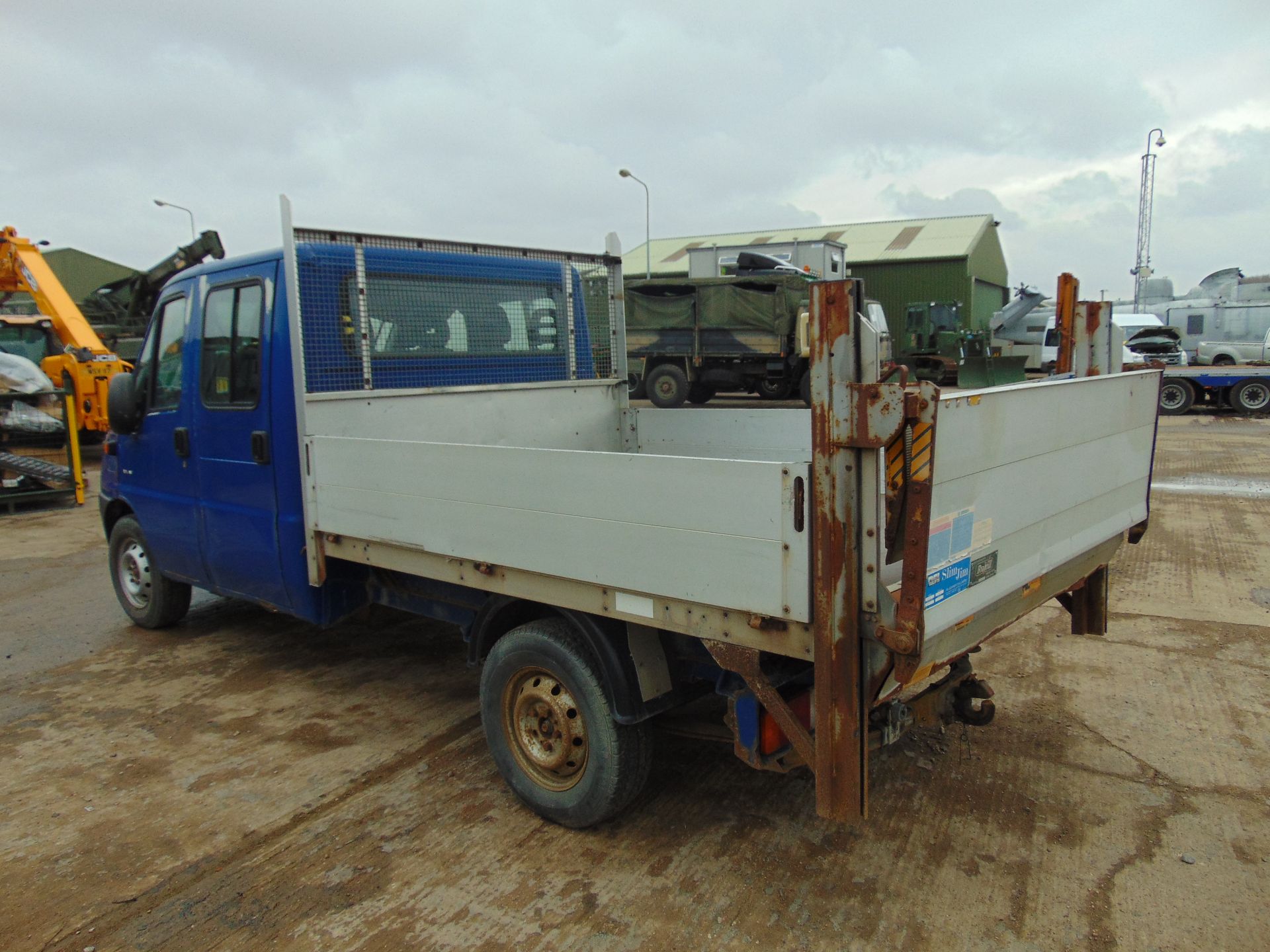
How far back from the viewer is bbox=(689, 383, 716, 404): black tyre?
18.8 meters

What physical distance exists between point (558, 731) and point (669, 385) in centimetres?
1554

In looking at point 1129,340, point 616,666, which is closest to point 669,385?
point 1129,340

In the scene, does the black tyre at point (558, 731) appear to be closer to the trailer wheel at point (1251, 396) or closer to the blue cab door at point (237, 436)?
the blue cab door at point (237, 436)

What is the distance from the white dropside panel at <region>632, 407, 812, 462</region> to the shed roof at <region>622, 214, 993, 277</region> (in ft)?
98.1

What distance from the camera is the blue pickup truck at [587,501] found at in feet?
8.34

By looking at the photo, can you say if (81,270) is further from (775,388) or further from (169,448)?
(169,448)

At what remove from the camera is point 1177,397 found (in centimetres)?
1961

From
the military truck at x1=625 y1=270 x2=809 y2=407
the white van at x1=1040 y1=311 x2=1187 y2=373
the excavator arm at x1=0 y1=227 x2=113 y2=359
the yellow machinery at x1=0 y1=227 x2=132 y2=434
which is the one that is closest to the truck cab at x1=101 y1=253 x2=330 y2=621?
the yellow machinery at x1=0 y1=227 x2=132 y2=434

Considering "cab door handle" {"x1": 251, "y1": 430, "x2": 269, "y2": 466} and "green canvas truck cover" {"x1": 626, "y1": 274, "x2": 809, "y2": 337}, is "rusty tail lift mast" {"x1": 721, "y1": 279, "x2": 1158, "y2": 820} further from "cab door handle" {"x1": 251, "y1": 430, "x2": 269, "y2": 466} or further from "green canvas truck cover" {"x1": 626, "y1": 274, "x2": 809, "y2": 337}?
"green canvas truck cover" {"x1": 626, "y1": 274, "x2": 809, "y2": 337}

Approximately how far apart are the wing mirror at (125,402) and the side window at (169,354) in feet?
0.31

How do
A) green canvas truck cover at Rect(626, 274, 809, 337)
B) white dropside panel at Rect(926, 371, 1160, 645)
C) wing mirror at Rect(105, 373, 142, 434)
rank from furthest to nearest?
green canvas truck cover at Rect(626, 274, 809, 337), wing mirror at Rect(105, 373, 142, 434), white dropside panel at Rect(926, 371, 1160, 645)

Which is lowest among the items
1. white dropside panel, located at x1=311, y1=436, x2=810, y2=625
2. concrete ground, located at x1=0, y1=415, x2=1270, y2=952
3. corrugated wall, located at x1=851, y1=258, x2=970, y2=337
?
concrete ground, located at x1=0, y1=415, x2=1270, y2=952

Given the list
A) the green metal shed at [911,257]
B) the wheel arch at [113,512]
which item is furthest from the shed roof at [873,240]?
the wheel arch at [113,512]

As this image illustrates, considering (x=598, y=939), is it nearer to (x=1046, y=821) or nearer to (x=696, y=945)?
(x=696, y=945)
